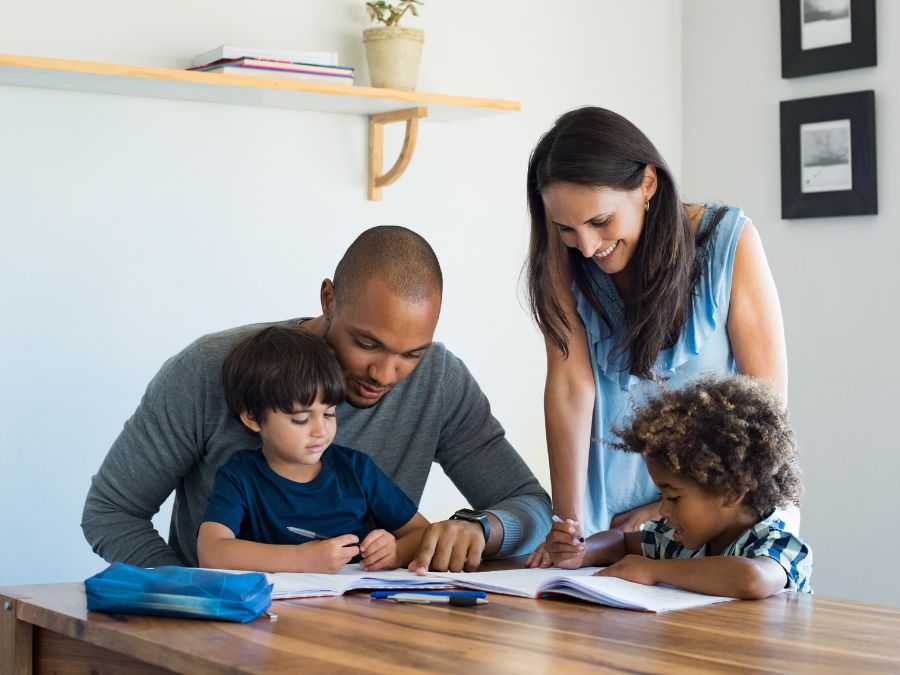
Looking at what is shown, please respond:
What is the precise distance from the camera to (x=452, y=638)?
1099 millimetres

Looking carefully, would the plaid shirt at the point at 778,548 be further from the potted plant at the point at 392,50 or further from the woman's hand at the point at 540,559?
the potted plant at the point at 392,50

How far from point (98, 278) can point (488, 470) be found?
4.14 feet

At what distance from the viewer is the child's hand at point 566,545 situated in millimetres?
1603

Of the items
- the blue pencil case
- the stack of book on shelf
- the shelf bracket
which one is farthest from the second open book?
the shelf bracket

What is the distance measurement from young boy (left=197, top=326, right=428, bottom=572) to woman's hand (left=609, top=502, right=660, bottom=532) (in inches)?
13.5

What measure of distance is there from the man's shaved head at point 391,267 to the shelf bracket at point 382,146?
126cm

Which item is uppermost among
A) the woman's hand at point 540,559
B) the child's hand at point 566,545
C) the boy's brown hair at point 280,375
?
the boy's brown hair at point 280,375

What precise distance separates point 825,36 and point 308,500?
2.31m

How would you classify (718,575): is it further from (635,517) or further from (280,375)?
(280,375)

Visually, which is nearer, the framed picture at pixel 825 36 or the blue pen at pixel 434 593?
the blue pen at pixel 434 593

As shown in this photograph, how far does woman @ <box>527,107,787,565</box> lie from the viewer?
1789 millimetres

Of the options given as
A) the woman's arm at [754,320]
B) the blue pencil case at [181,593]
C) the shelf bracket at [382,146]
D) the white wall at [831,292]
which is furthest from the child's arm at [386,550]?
the white wall at [831,292]

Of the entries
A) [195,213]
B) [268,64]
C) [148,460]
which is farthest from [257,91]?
[148,460]

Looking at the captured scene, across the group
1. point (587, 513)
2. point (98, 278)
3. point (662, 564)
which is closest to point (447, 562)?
point (662, 564)
